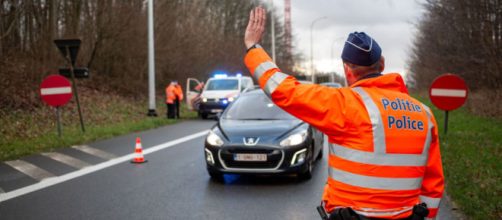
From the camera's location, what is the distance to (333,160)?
2758mm

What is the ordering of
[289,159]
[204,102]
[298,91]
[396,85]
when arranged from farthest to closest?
[204,102] → [289,159] → [396,85] → [298,91]

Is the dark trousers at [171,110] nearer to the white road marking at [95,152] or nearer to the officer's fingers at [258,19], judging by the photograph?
the white road marking at [95,152]

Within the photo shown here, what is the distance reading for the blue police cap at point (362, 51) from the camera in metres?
2.73

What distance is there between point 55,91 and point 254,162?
739 cm

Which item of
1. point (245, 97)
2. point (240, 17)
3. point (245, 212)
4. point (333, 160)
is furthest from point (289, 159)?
point (240, 17)

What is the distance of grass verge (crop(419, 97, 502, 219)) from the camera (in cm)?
634

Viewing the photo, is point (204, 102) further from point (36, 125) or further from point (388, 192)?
point (388, 192)

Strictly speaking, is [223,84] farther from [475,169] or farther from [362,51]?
[362,51]

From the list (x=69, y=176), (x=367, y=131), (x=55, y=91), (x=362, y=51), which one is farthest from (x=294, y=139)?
(x=55, y=91)

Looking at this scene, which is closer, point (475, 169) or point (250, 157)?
point (250, 157)

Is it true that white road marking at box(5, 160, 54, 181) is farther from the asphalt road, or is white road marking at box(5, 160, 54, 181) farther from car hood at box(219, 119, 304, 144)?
car hood at box(219, 119, 304, 144)

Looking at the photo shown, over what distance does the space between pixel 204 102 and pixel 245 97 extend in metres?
12.7

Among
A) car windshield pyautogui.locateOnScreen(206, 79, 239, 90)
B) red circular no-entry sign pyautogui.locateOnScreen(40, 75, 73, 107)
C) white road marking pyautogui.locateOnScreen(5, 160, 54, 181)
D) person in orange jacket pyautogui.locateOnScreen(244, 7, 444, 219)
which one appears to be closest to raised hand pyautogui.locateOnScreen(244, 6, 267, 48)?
person in orange jacket pyautogui.locateOnScreen(244, 7, 444, 219)

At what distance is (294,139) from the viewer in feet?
27.5
